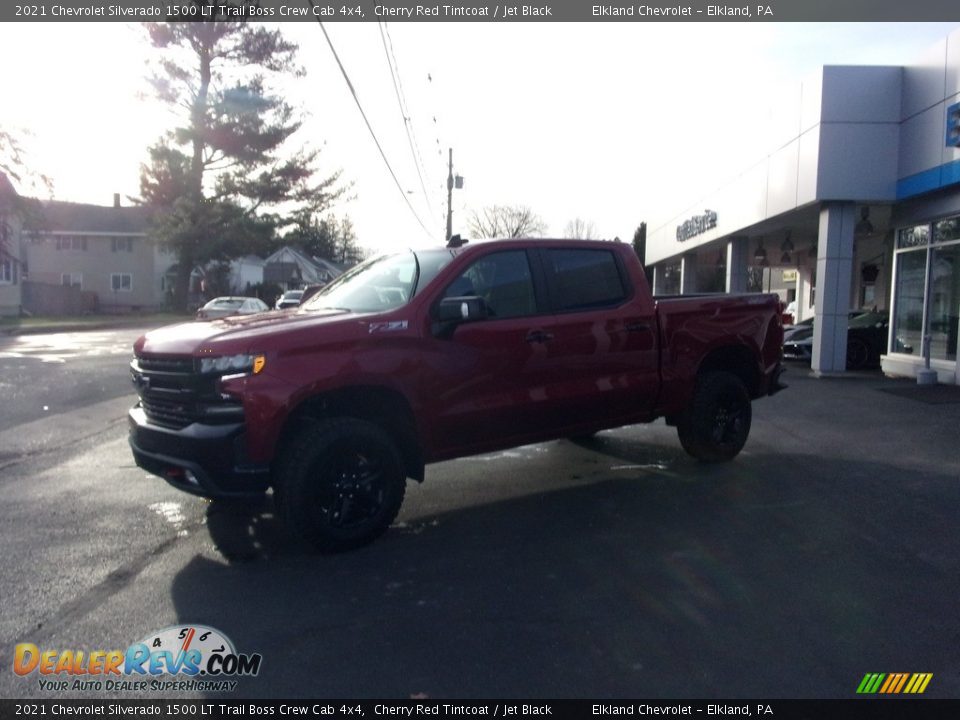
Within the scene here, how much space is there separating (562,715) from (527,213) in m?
54.7

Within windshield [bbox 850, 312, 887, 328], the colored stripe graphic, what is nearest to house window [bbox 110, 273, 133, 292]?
windshield [bbox 850, 312, 887, 328]

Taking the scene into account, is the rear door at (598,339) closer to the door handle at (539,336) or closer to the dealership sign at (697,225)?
the door handle at (539,336)

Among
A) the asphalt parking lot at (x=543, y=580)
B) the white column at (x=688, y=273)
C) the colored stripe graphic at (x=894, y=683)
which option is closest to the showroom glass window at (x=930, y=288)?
the asphalt parking lot at (x=543, y=580)

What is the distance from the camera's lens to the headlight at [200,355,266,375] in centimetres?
514

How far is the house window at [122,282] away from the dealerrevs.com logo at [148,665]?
169 ft

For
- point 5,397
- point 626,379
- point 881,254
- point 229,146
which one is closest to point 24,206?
point 229,146

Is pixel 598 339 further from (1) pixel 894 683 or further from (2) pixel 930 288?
(2) pixel 930 288

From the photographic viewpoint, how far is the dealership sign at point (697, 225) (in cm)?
2453

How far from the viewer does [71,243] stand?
51.1 metres

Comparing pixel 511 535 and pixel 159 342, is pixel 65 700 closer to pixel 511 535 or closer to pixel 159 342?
pixel 159 342

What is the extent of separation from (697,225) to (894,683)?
23848 mm

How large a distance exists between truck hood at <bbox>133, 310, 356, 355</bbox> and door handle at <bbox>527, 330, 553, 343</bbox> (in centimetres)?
134

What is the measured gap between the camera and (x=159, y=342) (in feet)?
18.4

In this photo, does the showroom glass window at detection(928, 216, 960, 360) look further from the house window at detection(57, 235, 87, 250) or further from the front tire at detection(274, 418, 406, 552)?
the house window at detection(57, 235, 87, 250)
